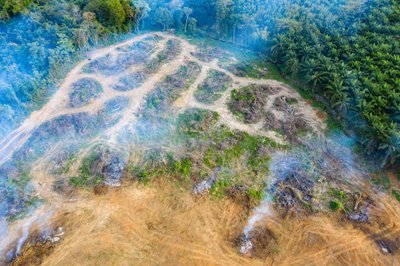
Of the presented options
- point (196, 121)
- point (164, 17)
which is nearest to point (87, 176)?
point (196, 121)

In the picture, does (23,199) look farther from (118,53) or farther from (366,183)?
(366,183)

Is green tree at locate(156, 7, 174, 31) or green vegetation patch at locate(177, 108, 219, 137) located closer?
green vegetation patch at locate(177, 108, 219, 137)

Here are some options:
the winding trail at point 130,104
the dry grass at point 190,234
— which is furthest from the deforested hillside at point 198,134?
the winding trail at point 130,104

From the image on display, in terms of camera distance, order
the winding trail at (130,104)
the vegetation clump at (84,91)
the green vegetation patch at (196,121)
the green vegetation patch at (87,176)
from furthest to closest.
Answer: the vegetation clump at (84,91) → the green vegetation patch at (196,121) → the winding trail at (130,104) → the green vegetation patch at (87,176)

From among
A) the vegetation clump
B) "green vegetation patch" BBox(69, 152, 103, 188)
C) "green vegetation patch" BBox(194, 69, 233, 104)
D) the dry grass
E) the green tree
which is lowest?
the dry grass

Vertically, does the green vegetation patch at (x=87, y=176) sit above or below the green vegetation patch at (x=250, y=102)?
below

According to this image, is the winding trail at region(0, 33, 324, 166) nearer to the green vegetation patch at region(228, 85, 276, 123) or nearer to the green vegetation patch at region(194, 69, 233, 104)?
the green vegetation patch at region(194, 69, 233, 104)

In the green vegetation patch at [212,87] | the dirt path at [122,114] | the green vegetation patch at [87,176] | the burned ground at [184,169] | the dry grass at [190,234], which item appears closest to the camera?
the dry grass at [190,234]

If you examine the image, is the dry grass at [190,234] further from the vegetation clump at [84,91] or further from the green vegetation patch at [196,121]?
the vegetation clump at [84,91]

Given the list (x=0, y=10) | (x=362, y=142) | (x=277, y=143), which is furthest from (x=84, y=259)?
(x=0, y=10)

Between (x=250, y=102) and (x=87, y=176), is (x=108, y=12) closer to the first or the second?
(x=250, y=102)

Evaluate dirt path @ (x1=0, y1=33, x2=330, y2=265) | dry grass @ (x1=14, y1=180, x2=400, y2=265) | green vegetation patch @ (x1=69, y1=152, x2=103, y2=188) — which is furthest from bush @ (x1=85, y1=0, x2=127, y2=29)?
dry grass @ (x1=14, y1=180, x2=400, y2=265)
